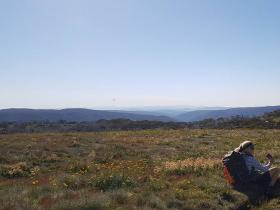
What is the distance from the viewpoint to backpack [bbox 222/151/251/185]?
12.5 m

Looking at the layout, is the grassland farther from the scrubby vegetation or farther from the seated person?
the scrubby vegetation

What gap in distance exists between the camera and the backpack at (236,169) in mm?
12461

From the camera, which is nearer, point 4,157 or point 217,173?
point 217,173

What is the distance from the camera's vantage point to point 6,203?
1035cm

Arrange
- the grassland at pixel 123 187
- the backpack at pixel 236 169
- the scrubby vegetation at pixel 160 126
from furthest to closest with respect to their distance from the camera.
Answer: the scrubby vegetation at pixel 160 126 → the backpack at pixel 236 169 → the grassland at pixel 123 187

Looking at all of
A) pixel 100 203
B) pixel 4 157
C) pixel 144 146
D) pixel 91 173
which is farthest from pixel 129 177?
pixel 144 146

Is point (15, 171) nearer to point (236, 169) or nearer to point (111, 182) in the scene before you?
point (111, 182)

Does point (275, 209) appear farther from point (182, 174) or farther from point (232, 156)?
point (182, 174)

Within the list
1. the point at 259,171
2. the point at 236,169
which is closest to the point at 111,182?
the point at 236,169

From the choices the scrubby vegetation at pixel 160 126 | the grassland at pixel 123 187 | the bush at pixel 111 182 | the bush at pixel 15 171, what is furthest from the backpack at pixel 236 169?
the scrubby vegetation at pixel 160 126

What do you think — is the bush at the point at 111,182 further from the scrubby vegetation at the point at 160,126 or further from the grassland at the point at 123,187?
the scrubby vegetation at the point at 160,126

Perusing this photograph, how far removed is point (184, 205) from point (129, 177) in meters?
2.93

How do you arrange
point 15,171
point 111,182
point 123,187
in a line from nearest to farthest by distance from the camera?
point 123,187, point 111,182, point 15,171

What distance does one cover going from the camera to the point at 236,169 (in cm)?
1259
